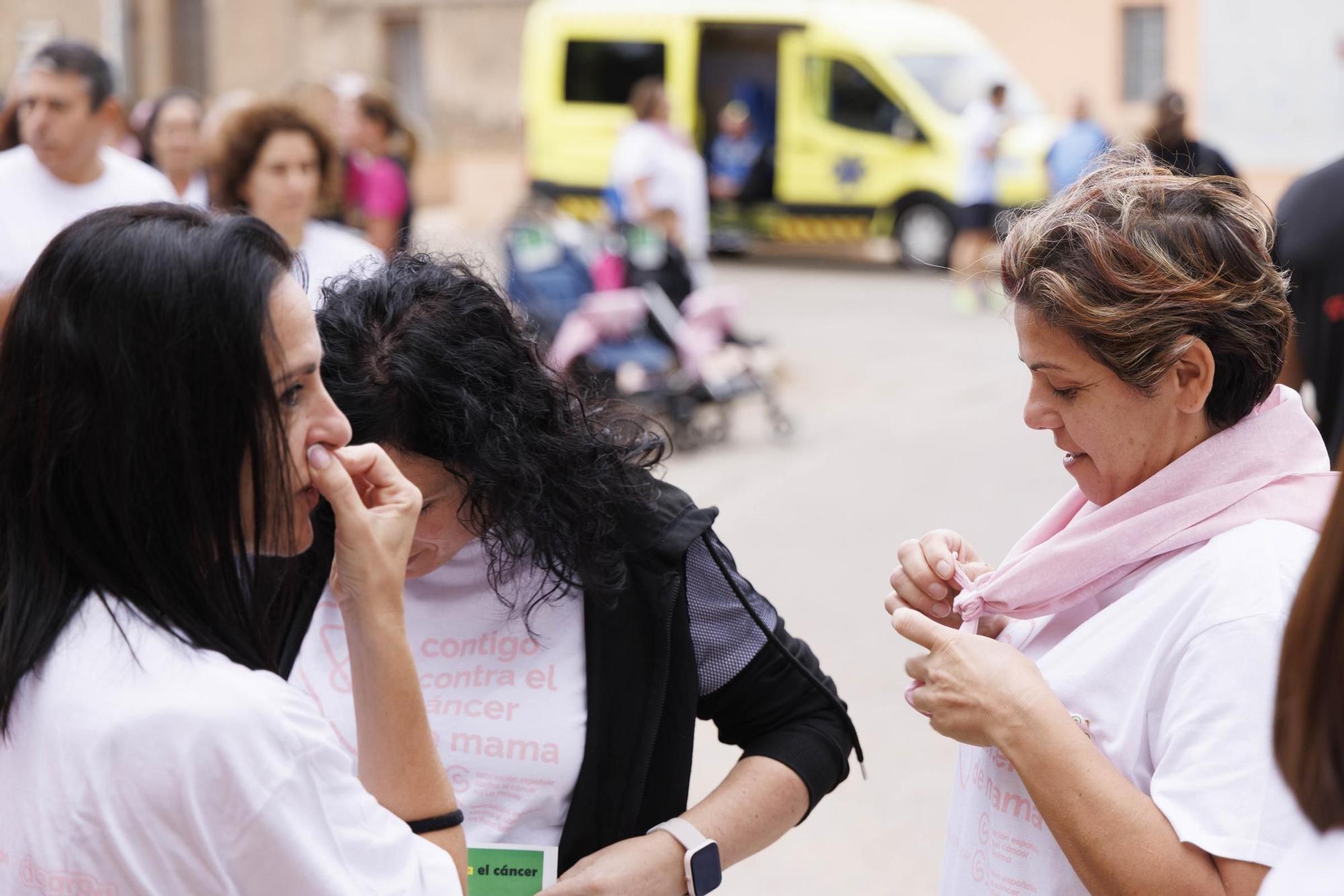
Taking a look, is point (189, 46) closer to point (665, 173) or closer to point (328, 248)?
point (665, 173)

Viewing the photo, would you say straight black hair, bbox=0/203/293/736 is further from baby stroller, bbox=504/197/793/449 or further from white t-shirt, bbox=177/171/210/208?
baby stroller, bbox=504/197/793/449

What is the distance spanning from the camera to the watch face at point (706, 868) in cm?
194

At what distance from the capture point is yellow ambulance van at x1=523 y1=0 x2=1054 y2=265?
15484 mm

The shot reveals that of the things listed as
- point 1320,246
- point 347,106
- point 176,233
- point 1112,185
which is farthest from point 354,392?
point 347,106

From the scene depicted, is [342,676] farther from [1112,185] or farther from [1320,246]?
[1320,246]

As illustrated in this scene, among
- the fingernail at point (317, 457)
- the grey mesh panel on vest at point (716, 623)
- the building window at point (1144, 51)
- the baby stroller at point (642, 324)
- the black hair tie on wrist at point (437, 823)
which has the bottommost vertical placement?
the baby stroller at point (642, 324)

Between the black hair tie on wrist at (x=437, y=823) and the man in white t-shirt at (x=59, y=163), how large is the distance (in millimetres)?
3228

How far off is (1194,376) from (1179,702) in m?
0.37

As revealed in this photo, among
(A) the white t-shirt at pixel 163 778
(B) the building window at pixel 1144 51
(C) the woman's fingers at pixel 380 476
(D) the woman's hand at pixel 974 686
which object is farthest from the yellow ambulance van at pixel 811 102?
(A) the white t-shirt at pixel 163 778

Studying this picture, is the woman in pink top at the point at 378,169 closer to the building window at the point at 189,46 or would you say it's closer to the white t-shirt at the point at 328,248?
the white t-shirt at the point at 328,248

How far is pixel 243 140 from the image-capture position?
5.41 m

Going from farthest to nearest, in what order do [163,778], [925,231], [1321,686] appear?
[925,231], [163,778], [1321,686]

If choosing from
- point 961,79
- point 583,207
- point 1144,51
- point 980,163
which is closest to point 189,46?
point 583,207

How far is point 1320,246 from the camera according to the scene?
138 inches
